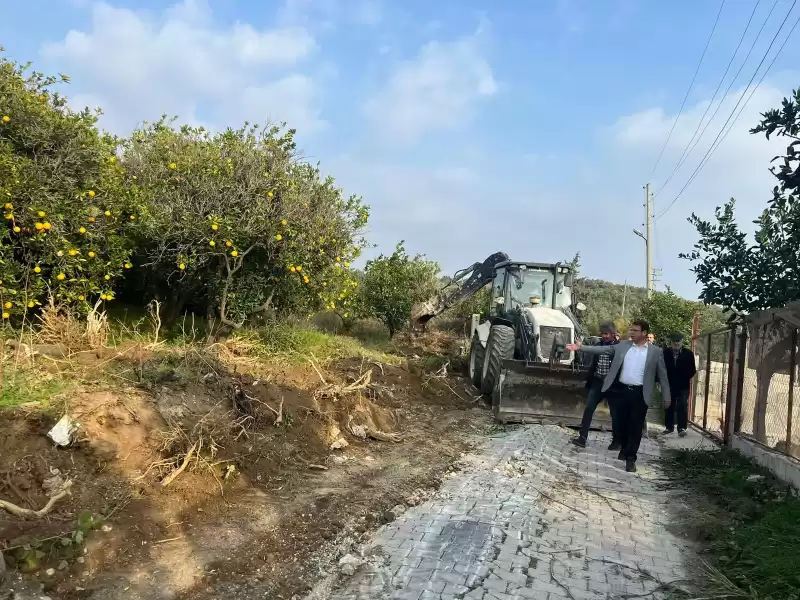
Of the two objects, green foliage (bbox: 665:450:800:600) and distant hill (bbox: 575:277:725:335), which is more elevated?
distant hill (bbox: 575:277:725:335)

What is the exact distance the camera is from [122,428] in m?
5.09

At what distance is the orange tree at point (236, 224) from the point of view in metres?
8.88

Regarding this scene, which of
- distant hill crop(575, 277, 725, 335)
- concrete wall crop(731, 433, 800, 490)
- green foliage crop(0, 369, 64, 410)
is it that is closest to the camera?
green foliage crop(0, 369, 64, 410)

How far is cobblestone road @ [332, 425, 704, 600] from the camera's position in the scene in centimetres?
382

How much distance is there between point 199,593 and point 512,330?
27.2 ft

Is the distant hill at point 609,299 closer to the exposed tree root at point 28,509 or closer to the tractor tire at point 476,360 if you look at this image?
the tractor tire at point 476,360

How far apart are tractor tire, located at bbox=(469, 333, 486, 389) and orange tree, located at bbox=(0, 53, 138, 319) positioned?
7316 mm

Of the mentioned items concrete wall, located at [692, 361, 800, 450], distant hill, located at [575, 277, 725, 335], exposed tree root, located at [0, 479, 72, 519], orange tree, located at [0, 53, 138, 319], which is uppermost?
distant hill, located at [575, 277, 725, 335]

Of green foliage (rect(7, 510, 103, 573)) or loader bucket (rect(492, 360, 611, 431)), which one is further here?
loader bucket (rect(492, 360, 611, 431))

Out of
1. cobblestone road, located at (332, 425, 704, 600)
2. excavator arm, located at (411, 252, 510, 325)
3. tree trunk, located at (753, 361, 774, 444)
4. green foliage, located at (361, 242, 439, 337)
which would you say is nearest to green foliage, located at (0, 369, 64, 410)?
cobblestone road, located at (332, 425, 704, 600)

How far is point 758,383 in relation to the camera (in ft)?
23.5

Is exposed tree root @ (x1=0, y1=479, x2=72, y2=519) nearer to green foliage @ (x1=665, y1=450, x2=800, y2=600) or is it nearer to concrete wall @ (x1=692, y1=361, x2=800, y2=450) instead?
green foliage @ (x1=665, y1=450, x2=800, y2=600)

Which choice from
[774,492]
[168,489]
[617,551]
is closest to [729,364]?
[774,492]

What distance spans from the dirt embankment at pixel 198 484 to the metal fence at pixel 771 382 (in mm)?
3544
